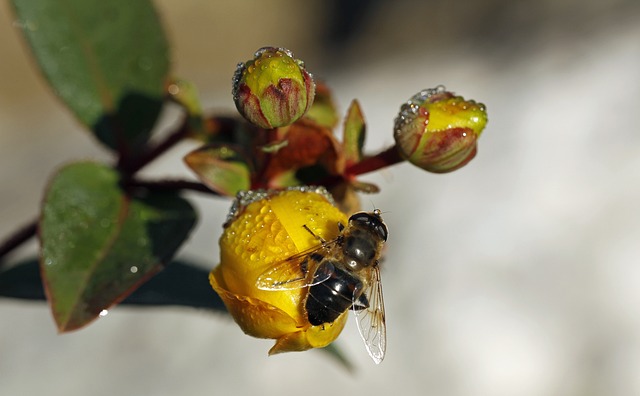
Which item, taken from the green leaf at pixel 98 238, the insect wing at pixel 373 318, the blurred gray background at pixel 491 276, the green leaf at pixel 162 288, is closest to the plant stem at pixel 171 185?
the green leaf at pixel 98 238

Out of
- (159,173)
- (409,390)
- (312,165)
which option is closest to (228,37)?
(159,173)

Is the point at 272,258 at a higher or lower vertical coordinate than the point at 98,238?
higher

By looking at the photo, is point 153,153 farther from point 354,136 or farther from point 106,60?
point 354,136

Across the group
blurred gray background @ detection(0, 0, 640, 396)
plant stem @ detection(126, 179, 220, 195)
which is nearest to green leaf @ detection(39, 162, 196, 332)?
plant stem @ detection(126, 179, 220, 195)

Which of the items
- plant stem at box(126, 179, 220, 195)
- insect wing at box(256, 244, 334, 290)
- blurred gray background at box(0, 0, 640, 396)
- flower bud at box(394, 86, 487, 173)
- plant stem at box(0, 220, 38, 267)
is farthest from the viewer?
blurred gray background at box(0, 0, 640, 396)

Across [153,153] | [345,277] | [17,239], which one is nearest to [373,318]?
[345,277]

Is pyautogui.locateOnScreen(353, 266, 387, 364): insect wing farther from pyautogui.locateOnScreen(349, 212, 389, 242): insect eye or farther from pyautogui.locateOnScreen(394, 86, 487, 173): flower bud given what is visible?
pyautogui.locateOnScreen(394, 86, 487, 173): flower bud

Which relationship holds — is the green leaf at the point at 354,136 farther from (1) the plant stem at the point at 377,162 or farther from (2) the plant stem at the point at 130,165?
(2) the plant stem at the point at 130,165

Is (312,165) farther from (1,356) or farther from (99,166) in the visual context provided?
(1,356)
